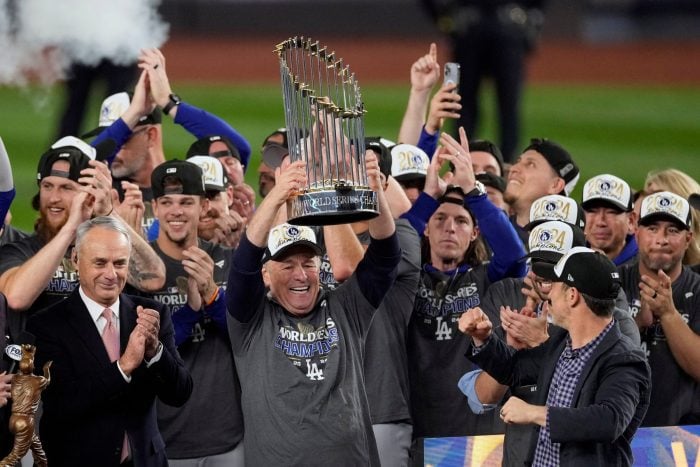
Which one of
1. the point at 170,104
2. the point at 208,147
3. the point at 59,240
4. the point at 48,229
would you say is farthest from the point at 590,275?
the point at 170,104

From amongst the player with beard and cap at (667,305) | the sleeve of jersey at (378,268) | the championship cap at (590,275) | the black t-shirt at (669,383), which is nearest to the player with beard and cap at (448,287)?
the player with beard and cap at (667,305)

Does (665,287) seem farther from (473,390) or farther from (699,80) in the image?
(699,80)

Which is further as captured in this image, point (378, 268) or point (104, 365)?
point (378, 268)

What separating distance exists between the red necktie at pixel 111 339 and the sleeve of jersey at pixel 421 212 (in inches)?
65.8

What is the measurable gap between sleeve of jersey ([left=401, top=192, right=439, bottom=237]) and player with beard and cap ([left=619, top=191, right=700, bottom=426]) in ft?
3.61

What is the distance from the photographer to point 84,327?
582 cm

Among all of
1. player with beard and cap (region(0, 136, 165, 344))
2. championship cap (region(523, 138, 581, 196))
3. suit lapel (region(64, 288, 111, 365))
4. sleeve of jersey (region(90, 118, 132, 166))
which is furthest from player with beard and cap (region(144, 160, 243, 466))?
championship cap (region(523, 138, 581, 196))

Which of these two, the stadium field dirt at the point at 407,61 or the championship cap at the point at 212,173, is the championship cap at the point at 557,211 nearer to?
the championship cap at the point at 212,173

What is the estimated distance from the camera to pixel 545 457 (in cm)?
544

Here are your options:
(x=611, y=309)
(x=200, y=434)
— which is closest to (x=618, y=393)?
(x=611, y=309)

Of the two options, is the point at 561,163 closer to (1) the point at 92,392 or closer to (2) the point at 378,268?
(2) the point at 378,268

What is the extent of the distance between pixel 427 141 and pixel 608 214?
1.19 metres

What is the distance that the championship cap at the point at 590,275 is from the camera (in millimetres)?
5418

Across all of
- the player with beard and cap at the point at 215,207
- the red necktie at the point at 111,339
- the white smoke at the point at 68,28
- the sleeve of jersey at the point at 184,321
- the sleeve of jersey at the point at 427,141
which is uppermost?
the white smoke at the point at 68,28
